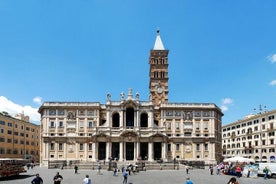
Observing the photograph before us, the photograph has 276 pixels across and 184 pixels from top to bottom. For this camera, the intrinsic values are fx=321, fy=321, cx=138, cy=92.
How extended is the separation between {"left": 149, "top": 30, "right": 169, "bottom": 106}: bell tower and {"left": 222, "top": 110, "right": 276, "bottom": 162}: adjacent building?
2725 centimetres

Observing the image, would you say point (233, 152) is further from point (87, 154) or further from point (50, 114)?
point (50, 114)

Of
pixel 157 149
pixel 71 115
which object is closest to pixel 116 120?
pixel 71 115

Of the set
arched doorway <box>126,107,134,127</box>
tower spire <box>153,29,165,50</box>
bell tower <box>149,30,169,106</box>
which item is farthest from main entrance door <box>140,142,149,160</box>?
tower spire <box>153,29,165,50</box>

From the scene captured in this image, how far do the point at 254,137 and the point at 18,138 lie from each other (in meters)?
65.8

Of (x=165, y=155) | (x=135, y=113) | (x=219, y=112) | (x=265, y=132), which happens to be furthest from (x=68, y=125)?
(x=265, y=132)

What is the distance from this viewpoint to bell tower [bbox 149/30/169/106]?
86894 mm

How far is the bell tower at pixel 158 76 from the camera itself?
86894 millimetres

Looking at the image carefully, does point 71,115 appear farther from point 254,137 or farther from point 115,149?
point 254,137

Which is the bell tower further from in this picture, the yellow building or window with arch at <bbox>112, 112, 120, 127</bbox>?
the yellow building

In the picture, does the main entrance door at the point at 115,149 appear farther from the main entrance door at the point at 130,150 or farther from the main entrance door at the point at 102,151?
the main entrance door at the point at 130,150

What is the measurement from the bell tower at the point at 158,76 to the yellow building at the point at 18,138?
122ft

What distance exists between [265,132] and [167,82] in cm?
2942

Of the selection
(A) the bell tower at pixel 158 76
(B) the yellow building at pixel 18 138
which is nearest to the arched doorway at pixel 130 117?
(A) the bell tower at pixel 158 76

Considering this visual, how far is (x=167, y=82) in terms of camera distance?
289ft
